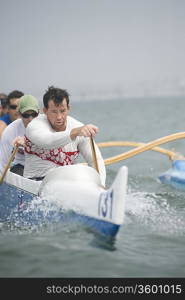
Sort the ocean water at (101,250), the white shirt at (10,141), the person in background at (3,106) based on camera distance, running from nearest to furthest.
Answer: the ocean water at (101,250), the white shirt at (10,141), the person in background at (3,106)

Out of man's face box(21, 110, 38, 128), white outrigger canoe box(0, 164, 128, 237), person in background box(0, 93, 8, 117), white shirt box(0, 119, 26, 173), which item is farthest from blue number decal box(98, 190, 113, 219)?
person in background box(0, 93, 8, 117)

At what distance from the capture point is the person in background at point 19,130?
6414 millimetres

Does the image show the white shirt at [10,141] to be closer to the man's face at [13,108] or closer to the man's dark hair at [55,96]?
the man's face at [13,108]

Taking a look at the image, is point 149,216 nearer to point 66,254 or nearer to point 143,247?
point 143,247

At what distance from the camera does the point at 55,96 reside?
5613mm

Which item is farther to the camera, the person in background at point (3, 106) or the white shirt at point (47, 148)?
the person in background at point (3, 106)

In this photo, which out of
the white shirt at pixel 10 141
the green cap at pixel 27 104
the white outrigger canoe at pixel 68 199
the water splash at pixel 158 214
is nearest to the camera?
the white outrigger canoe at pixel 68 199

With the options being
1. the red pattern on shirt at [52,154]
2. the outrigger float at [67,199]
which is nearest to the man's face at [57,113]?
the red pattern on shirt at [52,154]

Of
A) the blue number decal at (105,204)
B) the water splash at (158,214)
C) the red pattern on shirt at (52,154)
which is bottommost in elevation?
the water splash at (158,214)

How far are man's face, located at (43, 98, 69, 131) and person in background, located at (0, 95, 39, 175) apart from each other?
66cm

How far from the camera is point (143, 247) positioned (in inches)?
205

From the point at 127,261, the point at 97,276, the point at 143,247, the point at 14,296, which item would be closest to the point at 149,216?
the point at 143,247

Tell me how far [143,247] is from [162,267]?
1.87 ft

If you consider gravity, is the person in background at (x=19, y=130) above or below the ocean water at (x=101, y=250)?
above
